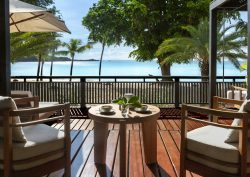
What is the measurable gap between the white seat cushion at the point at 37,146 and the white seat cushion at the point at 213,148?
1.19m

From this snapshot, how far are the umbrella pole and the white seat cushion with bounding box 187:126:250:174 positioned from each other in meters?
2.21

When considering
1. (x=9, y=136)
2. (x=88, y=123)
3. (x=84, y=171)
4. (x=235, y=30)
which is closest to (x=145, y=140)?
(x=84, y=171)

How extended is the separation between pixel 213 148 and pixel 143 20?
41.1 feet

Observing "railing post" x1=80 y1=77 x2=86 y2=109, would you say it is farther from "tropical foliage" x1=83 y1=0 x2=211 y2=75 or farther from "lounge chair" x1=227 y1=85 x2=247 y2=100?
"tropical foliage" x1=83 y1=0 x2=211 y2=75

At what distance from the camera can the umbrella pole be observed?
10.7 feet

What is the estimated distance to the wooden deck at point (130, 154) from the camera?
10.1 feet

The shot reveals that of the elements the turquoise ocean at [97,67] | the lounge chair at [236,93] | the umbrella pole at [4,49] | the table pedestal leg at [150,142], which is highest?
the turquoise ocean at [97,67]

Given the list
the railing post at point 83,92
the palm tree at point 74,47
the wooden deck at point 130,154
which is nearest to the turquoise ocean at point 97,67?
the palm tree at point 74,47

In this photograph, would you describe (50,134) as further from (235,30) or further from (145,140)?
(235,30)

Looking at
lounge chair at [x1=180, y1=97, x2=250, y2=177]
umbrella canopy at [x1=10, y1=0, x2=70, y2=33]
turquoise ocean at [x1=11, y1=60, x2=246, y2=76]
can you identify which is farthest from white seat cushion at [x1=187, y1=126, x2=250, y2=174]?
turquoise ocean at [x1=11, y1=60, x2=246, y2=76]

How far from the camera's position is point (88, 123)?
17.6 feet

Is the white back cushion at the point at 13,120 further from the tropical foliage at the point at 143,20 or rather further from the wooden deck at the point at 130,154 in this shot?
the tropical foliage at the point at 143,20

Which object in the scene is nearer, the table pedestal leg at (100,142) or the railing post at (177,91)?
the table pedestal leg at (100,142)

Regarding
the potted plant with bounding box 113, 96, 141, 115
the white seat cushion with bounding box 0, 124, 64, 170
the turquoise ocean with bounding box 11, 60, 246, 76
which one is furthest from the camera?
the turquoise ocean with bounding box 11, 60, 246, 76
